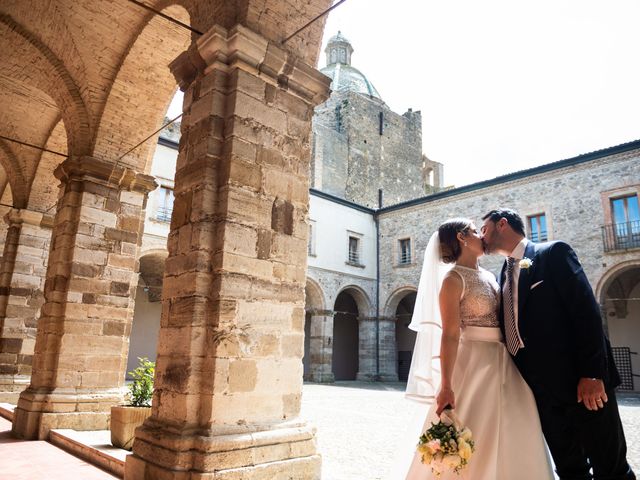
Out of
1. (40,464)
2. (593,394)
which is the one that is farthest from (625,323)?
(40,464)

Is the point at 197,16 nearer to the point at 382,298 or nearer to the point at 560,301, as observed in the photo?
the point at 560,301

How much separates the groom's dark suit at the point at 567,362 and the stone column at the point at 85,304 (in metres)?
5.07

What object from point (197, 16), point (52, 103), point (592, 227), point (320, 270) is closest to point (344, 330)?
point (320, 270)

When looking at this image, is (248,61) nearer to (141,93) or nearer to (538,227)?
(141,93)

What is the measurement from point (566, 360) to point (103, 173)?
19.0 feet

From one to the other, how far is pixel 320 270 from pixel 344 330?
4.38m

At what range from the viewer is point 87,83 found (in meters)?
6.18

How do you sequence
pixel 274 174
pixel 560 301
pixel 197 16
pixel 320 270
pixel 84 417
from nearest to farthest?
1. pixel 560 301
2. pixel 274 174
3. pixel 197 16
4. pixel 84 417
5. pixel 320 270

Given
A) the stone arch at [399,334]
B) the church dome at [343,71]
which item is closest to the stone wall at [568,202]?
the stone arch at [399,334]

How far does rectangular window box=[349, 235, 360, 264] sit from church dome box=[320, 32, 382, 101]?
1127 cm

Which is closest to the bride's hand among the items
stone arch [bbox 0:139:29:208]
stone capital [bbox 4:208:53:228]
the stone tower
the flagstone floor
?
the flagstone floor

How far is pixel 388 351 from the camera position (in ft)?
67.0

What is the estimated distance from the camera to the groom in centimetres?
219

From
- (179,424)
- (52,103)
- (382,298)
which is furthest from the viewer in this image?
(382,298)
